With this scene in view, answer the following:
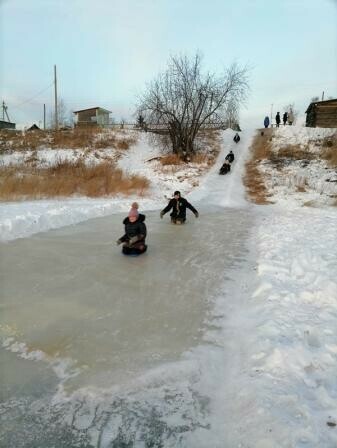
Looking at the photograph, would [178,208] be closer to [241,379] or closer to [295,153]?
[241,379]

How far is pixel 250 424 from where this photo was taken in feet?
9.32

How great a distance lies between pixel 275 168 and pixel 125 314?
21.3 meters

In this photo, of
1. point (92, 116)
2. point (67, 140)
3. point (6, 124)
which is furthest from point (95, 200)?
point (6, 124)

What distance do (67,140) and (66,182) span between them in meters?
17.5

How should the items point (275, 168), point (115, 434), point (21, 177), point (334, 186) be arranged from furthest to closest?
point (275, 168)
point (334, 186)
point (21, 177)
point (115, 434)

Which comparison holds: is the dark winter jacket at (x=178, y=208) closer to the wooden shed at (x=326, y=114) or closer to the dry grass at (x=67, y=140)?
the dry grass at (x=67, y=140)

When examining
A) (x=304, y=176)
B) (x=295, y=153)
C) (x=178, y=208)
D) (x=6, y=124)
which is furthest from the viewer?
(x=6, y=124)

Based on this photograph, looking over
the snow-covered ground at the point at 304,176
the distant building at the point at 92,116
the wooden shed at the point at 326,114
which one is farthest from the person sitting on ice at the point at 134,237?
the distant building at the point at 92,116

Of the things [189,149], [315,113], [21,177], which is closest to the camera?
[21,177]

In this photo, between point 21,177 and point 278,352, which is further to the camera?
point 21,177

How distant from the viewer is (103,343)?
4043mm

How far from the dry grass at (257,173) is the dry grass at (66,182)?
5.84 m

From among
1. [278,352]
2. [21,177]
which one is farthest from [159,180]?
[278,352]

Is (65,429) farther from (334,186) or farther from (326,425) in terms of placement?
(334,186)
